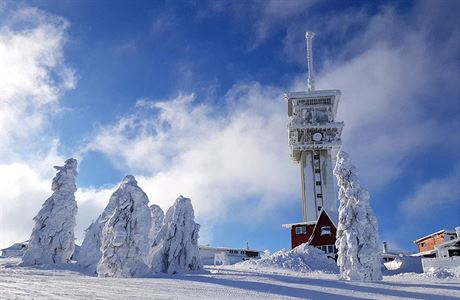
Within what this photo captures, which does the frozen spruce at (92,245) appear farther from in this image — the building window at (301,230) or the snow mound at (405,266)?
→ the building window at (301,230)

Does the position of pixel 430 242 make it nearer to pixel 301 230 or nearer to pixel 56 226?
pixel 301 230

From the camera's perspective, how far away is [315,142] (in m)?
67.8

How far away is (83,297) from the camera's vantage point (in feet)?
46.0

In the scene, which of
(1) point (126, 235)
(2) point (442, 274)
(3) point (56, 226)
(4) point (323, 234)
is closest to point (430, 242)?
(4) point (323, 234)

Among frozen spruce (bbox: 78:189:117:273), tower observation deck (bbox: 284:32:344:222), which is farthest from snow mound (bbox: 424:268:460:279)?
tower observation deck (bbox: 284:32:344:222)

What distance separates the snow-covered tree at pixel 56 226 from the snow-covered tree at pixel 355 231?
22545 mm

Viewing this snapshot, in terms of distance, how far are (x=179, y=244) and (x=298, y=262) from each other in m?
14.3

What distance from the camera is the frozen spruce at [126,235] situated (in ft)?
83.1

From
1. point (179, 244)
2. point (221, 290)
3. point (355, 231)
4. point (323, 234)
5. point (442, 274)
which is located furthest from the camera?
point (323, 234)

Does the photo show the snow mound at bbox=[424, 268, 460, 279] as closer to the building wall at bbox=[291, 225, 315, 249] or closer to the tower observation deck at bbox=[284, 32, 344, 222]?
the building wall at bbox=[291, 225, 315, 249]

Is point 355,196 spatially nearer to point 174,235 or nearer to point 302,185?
point 174,235

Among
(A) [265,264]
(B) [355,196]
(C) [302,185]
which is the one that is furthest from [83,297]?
(C) [302,185]

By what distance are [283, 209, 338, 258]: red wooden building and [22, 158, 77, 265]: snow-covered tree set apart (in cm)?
2770

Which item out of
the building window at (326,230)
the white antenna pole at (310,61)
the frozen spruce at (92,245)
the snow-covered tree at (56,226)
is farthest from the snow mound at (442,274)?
the white antenna pole at (310,61)
